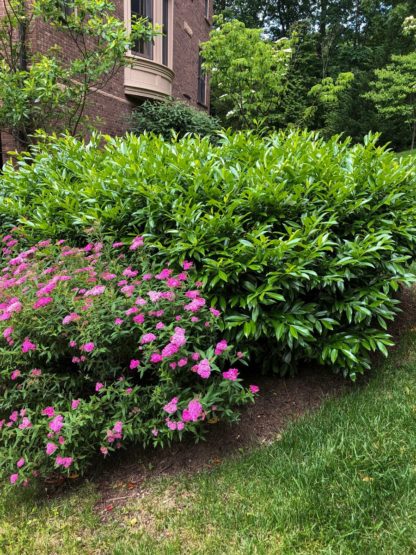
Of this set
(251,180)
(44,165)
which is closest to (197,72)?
(44,165)

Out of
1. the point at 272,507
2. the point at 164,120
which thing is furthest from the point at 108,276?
the point at 164,120

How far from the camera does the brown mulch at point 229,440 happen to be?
2473mm

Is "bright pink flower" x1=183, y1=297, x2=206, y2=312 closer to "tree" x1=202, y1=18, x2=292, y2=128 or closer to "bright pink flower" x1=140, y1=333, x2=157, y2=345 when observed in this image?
"bright pink flower" x1=140, y1=333, x2=157, y2=345

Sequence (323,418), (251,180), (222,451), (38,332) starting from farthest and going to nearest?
(251,180), (323,418), (222,451), (38,332)

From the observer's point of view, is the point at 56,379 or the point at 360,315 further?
the point at 360,315

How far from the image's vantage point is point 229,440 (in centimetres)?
269

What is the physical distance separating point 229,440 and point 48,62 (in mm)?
5632

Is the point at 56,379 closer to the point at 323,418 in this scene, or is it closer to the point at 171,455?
the point at 171,455

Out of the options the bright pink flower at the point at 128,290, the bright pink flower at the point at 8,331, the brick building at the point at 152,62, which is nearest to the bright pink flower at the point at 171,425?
the bright pink flower at the point at 128,290

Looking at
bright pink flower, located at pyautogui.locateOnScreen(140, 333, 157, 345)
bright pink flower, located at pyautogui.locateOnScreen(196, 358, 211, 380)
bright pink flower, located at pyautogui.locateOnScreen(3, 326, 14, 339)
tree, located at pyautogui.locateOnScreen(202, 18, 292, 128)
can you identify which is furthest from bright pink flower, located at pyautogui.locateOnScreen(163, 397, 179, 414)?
tree, located at pyautogui.locateOnScreen(202, 18, 292, 128)

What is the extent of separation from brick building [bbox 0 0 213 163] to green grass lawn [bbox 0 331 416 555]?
722 cm

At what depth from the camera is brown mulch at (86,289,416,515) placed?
8.11ft

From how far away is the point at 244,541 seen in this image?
192cm

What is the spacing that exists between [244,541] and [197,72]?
1756 centimetres
